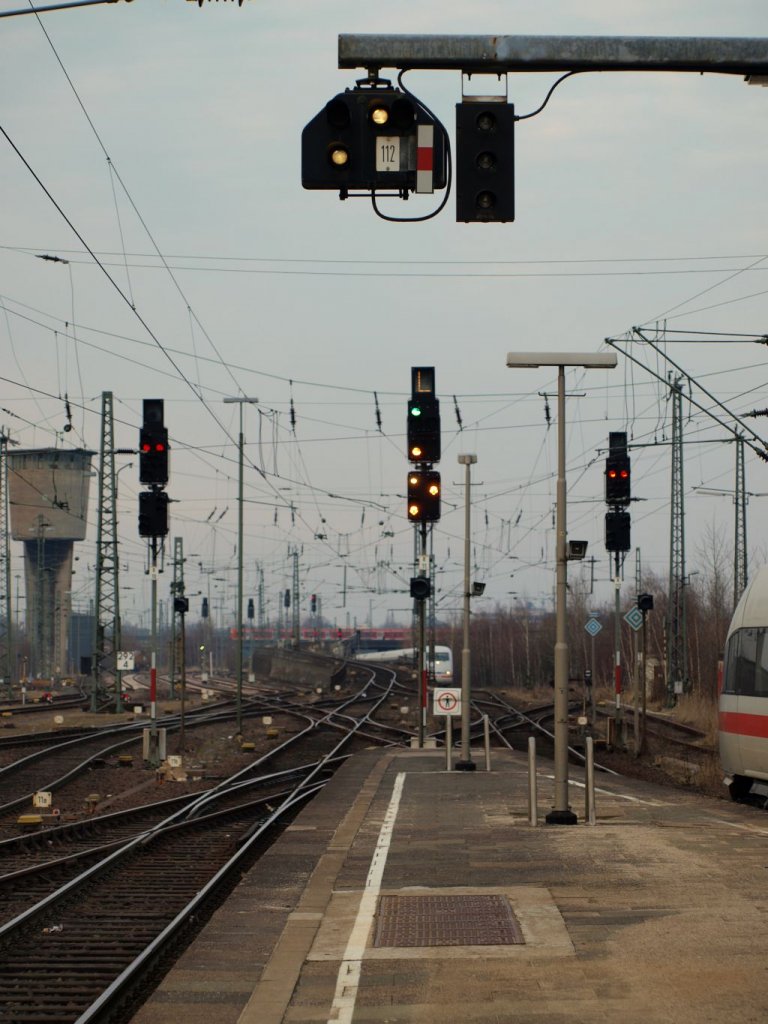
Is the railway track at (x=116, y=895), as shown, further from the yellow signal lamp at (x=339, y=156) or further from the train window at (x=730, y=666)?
the train window at (x=730, y=666)

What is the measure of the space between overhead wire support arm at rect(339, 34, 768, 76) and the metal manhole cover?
628 centimetres

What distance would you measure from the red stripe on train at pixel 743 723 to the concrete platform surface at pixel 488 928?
2.93m

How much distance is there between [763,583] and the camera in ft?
69.1

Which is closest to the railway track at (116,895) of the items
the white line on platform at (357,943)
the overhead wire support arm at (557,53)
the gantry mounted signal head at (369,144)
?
the white line on platform at (357,943)

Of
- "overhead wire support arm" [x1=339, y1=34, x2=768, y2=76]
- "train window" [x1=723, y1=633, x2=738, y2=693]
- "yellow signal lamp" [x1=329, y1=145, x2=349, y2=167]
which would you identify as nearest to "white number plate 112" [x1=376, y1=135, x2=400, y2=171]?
"yellow signal lamp" [x1=329, y1=145, x2=349, y2=167]

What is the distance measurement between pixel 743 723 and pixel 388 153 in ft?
43.5

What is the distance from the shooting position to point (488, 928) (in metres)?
10.2

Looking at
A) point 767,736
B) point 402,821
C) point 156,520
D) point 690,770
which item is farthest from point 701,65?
point 690,770

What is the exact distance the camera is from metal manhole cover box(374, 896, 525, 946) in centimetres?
986

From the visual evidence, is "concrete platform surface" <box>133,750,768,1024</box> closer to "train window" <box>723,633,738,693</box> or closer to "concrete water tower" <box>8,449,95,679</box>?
"train window" <box>723,633,738,693</box>

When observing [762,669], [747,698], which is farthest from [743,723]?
[762,669]

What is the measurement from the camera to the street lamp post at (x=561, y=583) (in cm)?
1680

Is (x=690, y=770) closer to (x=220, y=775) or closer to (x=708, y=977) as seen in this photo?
(x=220, y=775)

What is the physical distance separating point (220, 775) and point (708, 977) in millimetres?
21287
